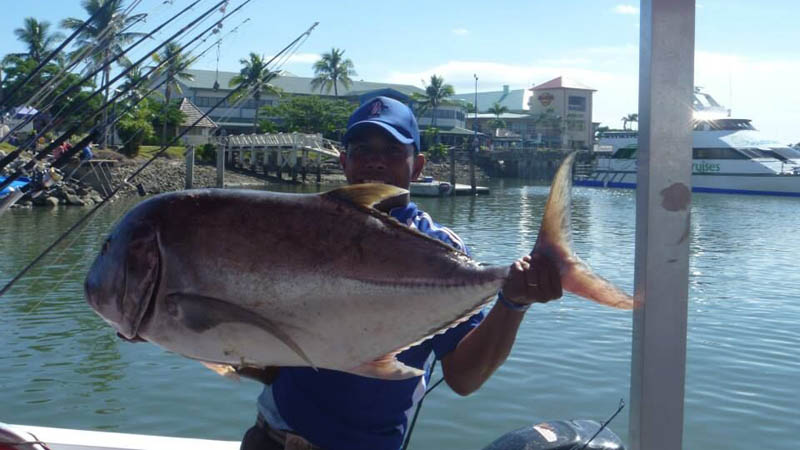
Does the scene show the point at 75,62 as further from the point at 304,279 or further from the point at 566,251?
the point at 566,251

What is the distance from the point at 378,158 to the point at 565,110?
331ft

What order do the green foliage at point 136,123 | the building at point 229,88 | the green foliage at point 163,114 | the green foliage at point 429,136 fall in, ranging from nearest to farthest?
the green foliage at point 136,123 < the green foliage at point 163,114 < the building at point 229,88 < the green foliage at point 429,136

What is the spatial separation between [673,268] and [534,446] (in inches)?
58.8

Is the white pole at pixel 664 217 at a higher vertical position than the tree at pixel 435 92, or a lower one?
lower

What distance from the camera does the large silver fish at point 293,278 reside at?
1.53 m

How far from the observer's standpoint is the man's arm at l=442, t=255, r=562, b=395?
170 centimetres

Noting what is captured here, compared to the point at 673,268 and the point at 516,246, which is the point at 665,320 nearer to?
the point at 673,268

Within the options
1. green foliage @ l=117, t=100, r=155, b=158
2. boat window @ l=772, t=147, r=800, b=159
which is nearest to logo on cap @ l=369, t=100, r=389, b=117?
green foliage @ l=117, t=100, r=155, b=158

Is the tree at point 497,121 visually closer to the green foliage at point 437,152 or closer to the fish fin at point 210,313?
the green foliage at point 437,152

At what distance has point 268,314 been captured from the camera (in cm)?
155

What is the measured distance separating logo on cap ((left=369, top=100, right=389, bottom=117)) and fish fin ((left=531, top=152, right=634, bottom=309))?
816 mm

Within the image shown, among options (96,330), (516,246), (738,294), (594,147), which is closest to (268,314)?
(96,330)

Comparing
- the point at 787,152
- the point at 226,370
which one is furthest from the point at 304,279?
the point at 787,152

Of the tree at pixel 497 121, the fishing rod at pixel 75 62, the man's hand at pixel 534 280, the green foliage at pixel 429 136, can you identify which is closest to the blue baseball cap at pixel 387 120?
the man's hand at pixel 534 280
